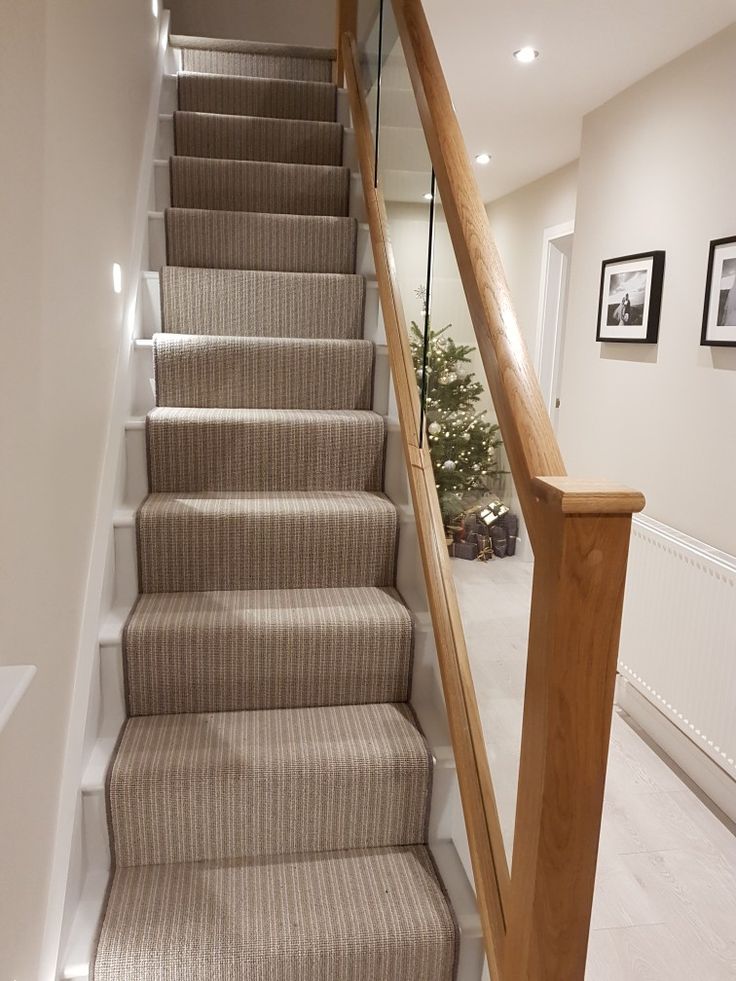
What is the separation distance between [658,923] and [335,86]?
309cm

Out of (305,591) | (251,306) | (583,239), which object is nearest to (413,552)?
(305,591)

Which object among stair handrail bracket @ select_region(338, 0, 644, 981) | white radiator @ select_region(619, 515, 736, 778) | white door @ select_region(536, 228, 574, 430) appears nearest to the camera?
stair handrail bracket @ select_region(338, 0, 644, 981)

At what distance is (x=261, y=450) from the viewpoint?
2.07 meters

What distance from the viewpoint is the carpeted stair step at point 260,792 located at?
4.98 ft

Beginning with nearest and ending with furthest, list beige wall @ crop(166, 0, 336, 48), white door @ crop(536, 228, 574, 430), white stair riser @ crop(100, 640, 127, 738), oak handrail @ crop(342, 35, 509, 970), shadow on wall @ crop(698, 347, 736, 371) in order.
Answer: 1. oak handrail @ crop(342, 35, 509, 970)
2. white stair riser @ crop(100, 640, 127, 738)
3. shadow on wall @ crop(698, 347, 736, 371)
4. beige wall @ crop(166, 0, 336, 48)
5. white door @ crop(536, 228, 574, 430)

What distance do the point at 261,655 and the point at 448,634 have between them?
0.41 meters

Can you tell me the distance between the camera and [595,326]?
3623 millimetres

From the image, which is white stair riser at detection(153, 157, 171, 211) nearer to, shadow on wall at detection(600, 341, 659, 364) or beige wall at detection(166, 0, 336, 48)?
shadow on wall at detection(600, 341, 659, 364)

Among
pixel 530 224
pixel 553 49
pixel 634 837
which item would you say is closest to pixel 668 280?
pixel 553 49

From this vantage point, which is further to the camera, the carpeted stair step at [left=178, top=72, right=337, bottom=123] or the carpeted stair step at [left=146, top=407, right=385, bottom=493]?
the carpeted stair step at [left=178, top=72, right=337, bottom=123]

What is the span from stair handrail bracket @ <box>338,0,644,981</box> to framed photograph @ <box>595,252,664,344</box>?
1.86 meters

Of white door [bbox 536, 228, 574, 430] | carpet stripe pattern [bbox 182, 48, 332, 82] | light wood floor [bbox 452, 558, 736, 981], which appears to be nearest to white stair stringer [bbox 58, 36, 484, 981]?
light wood floor [bbox 452, 558, 736, 981]

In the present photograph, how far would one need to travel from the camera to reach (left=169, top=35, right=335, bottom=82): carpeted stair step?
133 inches

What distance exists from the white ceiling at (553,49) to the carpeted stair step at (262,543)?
853mm
